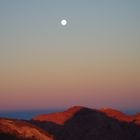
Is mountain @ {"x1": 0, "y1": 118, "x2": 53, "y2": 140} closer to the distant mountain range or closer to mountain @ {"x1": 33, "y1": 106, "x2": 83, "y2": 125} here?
the distant mountain range

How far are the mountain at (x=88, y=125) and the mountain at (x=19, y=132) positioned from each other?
55.4m

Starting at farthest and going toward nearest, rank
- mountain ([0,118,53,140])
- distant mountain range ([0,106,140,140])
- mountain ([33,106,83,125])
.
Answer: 1. mountain ([33,106,83,125])
2. distant mountain range ([0,106,140,140])
3. mountain ([0,118,53,140])

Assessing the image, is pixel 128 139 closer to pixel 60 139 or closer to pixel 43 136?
pixel 60 139

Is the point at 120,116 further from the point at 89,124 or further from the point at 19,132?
the point at 19,132

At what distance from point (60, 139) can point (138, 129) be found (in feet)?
73.9

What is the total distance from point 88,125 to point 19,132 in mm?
67389

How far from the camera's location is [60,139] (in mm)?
99688

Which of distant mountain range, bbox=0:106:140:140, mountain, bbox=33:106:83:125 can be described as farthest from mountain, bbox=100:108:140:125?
mountain, bbox=33:106:83:125

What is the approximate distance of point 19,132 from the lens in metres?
41.9

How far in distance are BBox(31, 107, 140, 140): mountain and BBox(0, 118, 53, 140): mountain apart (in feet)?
182

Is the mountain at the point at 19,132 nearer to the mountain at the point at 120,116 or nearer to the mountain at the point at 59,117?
the mountain at the point at 59,117

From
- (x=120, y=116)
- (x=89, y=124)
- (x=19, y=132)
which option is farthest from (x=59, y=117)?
(x=19, y=132)

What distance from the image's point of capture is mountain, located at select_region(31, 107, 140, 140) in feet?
338

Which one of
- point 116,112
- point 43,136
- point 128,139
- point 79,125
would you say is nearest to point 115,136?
point 128,139
